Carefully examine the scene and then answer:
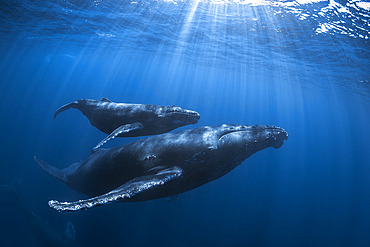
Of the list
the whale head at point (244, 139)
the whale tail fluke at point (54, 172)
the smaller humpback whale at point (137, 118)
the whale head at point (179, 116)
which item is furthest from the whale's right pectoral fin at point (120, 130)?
the whale head at point (244, 139)

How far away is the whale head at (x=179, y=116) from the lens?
584 cm

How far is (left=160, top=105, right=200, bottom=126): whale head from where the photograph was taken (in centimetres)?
584

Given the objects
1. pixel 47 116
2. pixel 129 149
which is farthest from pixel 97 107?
pixel 47 116

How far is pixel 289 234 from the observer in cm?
2323

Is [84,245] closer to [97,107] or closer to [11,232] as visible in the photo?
[11,232]

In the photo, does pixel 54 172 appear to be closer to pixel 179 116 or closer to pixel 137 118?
pixel 137 118

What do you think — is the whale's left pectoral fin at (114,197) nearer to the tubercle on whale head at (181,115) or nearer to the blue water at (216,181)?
the tubercle on whale head at (181,115)

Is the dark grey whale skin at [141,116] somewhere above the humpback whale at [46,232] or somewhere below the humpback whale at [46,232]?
above

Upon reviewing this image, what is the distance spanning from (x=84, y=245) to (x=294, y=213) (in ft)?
87.3

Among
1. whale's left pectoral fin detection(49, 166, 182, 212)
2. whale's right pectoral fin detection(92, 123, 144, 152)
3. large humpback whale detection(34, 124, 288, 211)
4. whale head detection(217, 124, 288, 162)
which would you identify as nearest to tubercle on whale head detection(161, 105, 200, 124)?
whale's right pectoral fin detection(92, 123, 144, 152)

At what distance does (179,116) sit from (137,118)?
1545 millimetres

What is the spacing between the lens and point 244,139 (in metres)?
4.36

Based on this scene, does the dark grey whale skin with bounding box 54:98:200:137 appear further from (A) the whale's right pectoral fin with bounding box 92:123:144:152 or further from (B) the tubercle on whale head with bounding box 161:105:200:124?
(A) the whale's right pectoral fin with bounding box 92:123:144:152

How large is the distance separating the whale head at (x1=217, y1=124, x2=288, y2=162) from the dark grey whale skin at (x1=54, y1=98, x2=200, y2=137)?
153cm
